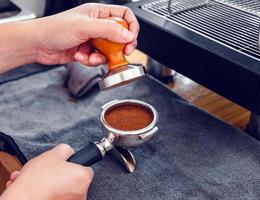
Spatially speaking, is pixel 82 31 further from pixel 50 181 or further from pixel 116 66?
pixel 50 181

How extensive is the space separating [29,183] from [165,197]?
238 mm

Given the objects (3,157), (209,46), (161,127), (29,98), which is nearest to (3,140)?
(3,157)

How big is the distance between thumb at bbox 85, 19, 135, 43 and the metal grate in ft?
0.68

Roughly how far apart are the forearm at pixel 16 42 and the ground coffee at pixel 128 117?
0.23 meters

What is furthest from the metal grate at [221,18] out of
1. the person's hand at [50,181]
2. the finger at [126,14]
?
the person's hand at [50,181]

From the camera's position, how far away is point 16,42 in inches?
32.7

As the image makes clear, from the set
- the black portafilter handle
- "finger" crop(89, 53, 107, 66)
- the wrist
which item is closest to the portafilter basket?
the black portafilter handle

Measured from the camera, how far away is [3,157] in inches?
32.3

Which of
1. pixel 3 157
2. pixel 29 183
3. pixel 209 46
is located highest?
pixel 209 46

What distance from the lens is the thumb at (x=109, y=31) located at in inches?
27.0

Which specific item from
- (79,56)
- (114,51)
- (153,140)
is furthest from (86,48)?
(153,140)

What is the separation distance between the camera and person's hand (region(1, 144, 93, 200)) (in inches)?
23.6

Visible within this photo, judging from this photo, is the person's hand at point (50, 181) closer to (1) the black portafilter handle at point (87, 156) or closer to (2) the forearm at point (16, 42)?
(1) the black portafilter handle at point (87, 156)

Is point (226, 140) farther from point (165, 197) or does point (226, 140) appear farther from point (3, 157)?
point (3, 157)
